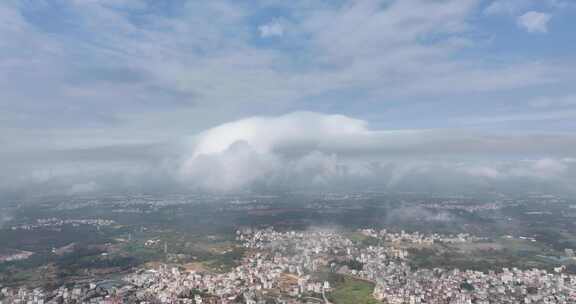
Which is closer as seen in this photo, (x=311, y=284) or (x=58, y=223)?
(x=311, y=284)

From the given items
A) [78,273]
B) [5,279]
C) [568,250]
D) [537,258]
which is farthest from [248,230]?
[568,250]

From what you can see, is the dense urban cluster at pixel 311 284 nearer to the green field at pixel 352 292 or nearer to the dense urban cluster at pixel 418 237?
the green field at pixel 352 292

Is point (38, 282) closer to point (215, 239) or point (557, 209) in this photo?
point (215, 239)

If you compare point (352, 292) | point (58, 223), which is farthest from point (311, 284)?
point (58, 223)

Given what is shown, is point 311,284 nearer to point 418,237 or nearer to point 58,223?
point 418,237

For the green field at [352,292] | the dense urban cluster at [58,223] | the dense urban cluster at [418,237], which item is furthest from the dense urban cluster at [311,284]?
the dense urban cluster at [58,223]

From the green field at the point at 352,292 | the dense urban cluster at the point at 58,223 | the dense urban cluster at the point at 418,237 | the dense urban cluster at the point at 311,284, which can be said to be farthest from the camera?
the dense urban cluster at the point at 58,223

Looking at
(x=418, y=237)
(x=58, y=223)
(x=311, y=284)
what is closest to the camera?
(x=311, y=284)

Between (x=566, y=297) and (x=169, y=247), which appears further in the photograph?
(x=169, y=247)
